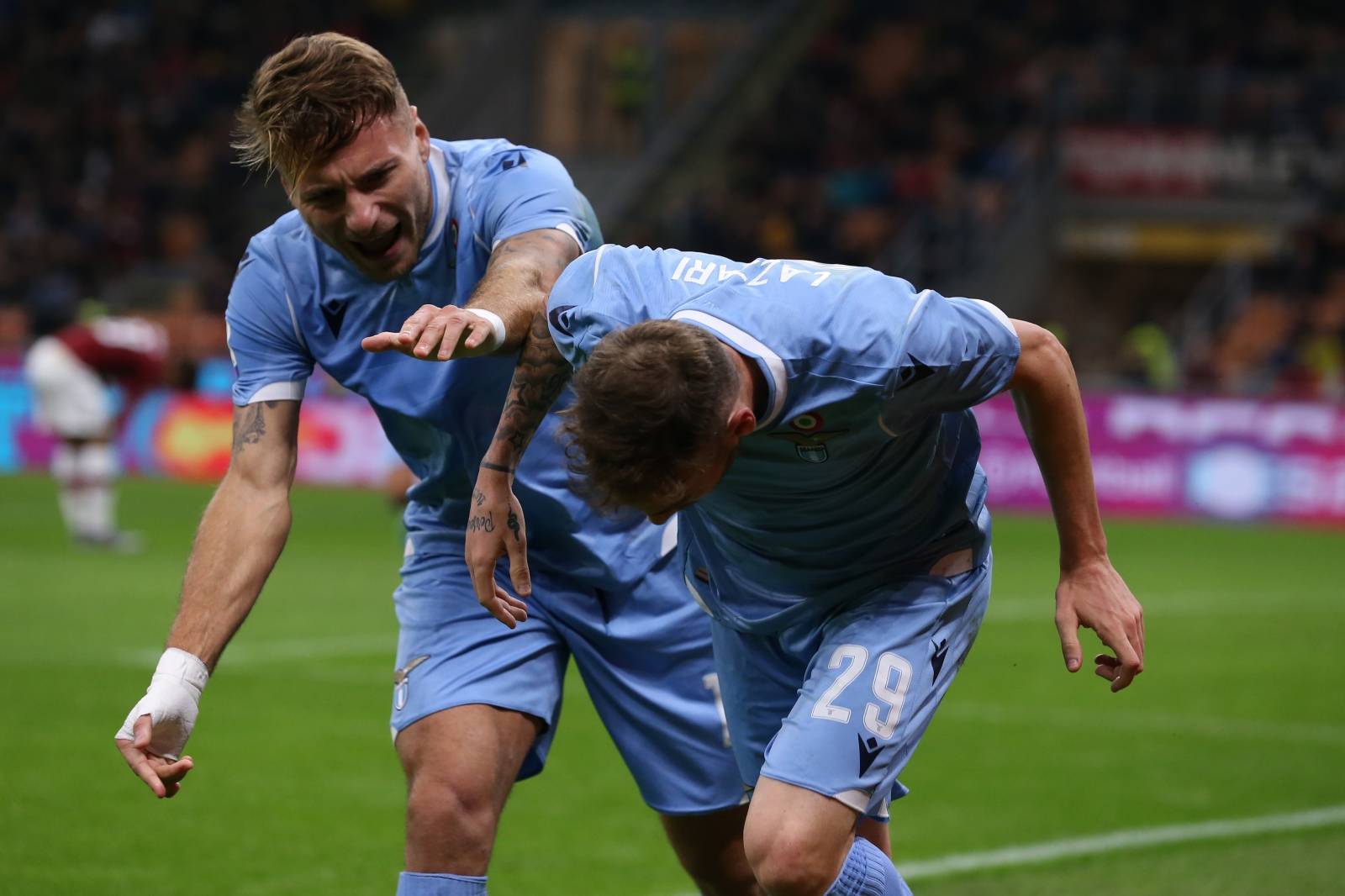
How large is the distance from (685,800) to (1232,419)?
49.6ft

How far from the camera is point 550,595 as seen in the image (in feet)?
14.9

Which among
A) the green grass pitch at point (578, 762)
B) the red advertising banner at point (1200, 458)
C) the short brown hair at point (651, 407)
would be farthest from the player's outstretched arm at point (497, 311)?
the red advertising banner at point (1200, 458)

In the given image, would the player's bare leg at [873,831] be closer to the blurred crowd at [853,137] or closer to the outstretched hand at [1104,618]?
the outstretched hand at [1104,618]

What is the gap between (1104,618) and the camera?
12.6ft

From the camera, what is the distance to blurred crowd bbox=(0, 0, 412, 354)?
29.3m

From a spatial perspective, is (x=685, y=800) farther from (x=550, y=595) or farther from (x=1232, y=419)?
(x=1232, y=419)

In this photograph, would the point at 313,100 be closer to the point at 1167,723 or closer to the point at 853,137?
the point at 1167,723

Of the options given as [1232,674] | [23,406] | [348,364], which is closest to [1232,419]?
[1232,674]

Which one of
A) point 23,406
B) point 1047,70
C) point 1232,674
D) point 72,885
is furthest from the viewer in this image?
point 1047,70

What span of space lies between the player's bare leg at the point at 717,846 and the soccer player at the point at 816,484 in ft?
1.43

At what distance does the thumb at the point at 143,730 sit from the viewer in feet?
12.4

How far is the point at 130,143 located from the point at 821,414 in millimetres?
29825

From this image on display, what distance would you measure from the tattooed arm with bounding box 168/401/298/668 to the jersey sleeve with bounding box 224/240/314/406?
0.04m

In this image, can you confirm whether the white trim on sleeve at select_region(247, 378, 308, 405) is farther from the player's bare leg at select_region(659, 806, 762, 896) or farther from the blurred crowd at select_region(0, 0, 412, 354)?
the blurred crowd at select_region(0, 0, 412, 354)
